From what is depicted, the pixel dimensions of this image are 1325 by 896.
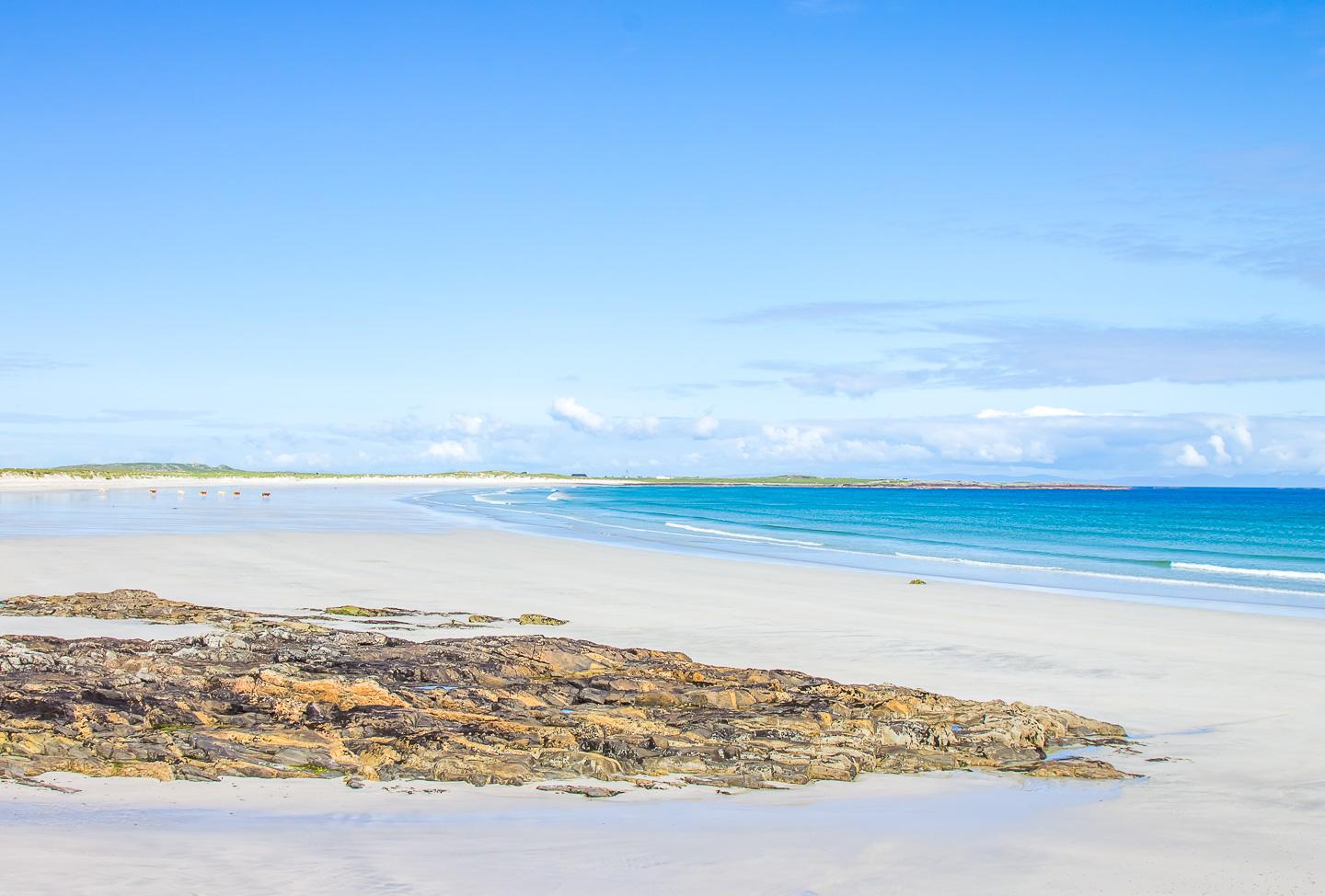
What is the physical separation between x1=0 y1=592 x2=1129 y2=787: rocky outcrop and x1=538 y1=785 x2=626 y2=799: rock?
26 cm

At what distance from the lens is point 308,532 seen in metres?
45.5

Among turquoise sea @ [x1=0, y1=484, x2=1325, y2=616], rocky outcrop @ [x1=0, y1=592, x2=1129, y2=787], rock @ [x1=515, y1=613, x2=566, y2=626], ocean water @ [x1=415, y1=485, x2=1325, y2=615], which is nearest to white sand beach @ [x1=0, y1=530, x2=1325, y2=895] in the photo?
rocky outcrop @ [x1=0, y1=592, x2=1129, y2=787]

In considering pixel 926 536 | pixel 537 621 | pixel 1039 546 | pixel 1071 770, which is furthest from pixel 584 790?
pixel 926 536

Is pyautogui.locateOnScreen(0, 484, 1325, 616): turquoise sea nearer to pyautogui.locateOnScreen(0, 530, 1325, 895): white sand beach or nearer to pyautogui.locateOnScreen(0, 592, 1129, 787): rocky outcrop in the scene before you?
pyautogui.locateOnScreen(0, 530, 1325, 895): white sand beach

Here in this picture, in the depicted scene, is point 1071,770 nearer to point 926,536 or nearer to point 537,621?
Result: point 537,621

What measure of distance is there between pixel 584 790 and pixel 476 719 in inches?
81.1

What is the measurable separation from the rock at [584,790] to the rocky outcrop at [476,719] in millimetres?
261

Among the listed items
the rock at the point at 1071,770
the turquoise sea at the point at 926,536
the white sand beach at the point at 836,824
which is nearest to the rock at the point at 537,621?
the white sand beach at the point at 836,824

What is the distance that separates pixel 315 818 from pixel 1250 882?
6137 millimetres

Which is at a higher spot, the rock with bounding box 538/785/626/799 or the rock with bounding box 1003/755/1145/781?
the rock with bounding box 1003/755/1145/781

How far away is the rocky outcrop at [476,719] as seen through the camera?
8914 millimetres

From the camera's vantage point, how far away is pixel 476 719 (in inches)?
405

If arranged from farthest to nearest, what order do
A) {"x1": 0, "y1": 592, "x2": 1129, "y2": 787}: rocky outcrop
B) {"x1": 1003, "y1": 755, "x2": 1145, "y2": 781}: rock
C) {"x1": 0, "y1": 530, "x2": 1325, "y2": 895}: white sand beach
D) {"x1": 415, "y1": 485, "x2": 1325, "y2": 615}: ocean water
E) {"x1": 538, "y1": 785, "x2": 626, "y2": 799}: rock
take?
1. {"x1": 415, "y1": 485, "x2": 1325, "y2": 615}: ocean water
2. {"x1": 1003, "y1": 755, "x2": 1145, "y2": 781}: rock
3. {"x1": 0, "y1": 592, "x2": 1129, "y2": 787}: rocky outcrop
4. {"x1": 538, "y1": 785, "x2": 626, "y2": 799}: rock
5. {"x1": 0, "y1": 530, "x2": 1325, "y2": 895}: white sand beach

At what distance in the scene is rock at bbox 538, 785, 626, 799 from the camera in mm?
8508
